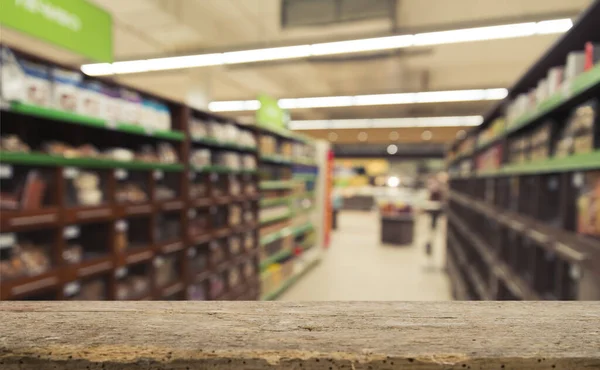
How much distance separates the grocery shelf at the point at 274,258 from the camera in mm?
5238

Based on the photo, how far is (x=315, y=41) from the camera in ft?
14.6

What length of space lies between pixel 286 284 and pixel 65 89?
428 cm

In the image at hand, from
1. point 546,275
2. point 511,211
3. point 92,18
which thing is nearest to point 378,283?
point 511,211

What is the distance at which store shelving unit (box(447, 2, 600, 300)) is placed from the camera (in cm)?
159

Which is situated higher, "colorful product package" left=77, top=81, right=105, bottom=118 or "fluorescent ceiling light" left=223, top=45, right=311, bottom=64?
"fluorescent ceiling light" left=223, top=45, right=311, bottom=64

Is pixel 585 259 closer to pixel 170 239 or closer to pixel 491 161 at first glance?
pixel 491 161

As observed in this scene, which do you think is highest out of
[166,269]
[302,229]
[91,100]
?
[91,100]

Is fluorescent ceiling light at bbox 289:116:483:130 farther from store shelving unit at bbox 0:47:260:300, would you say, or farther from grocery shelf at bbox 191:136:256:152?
store shelving unit at bbox 0:47:260:300

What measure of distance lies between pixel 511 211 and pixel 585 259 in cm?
132

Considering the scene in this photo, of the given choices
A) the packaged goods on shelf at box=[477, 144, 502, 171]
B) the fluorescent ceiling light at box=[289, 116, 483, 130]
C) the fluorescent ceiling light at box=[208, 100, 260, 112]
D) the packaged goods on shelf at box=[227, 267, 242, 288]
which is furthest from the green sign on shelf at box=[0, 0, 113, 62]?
the fluorescent ceiling light at box=[289, 116, 483, 130]

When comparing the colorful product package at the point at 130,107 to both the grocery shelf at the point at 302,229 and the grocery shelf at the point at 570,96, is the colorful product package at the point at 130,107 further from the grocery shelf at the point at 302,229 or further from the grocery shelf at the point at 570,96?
the grocery shelf at the point at 302,229

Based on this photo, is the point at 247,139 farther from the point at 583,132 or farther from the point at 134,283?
the point at 583,132

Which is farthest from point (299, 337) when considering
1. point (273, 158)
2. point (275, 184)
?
point (275, 184)

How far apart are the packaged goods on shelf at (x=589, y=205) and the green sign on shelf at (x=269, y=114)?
12.6ft
